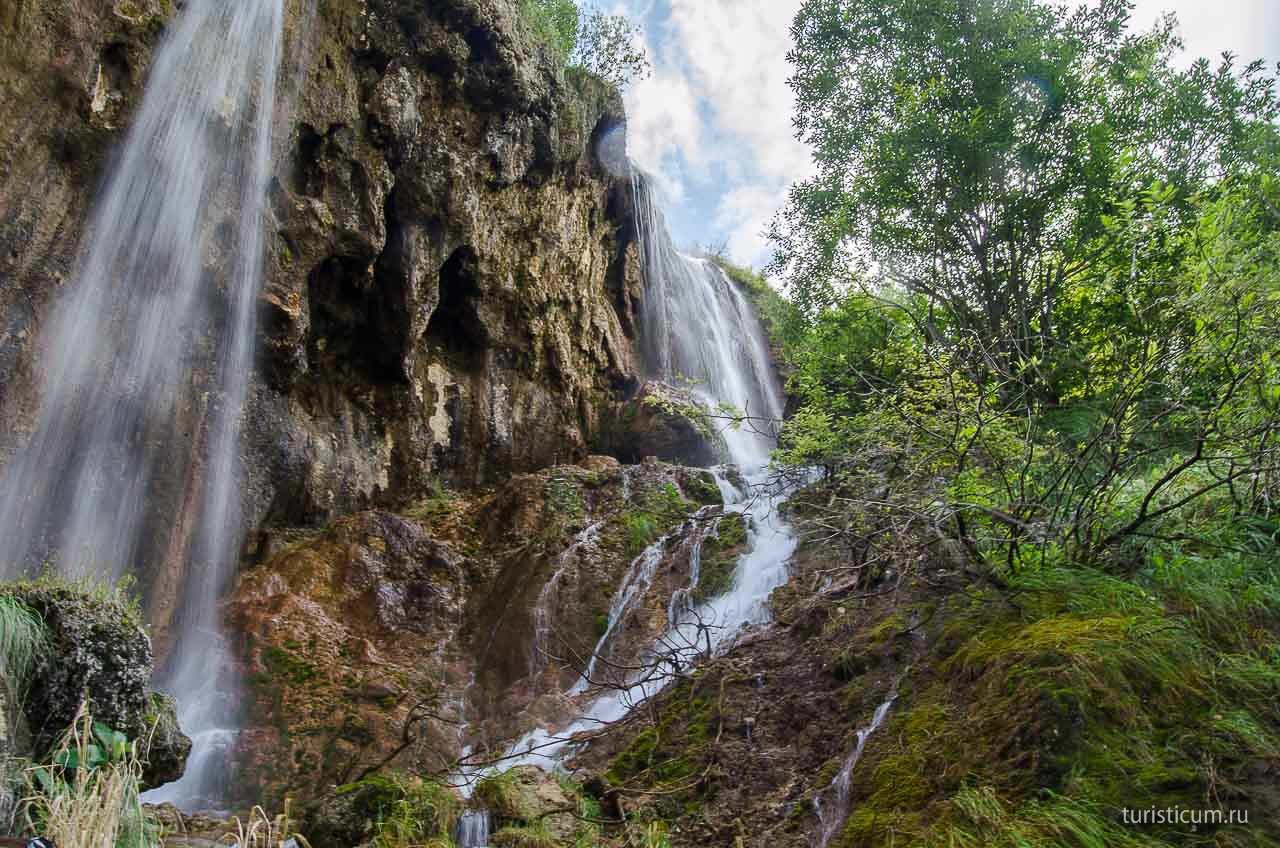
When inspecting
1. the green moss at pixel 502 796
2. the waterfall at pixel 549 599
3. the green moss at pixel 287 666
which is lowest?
the green moss at pixel 502 796

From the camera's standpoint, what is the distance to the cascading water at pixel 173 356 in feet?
24.2

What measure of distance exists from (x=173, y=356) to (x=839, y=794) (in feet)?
27.9

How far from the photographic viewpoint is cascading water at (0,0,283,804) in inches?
291

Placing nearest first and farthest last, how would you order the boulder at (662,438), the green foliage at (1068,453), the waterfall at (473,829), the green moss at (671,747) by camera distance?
the green foliage at (1068,453) → the waterfall at (473,829) → the green moss at (671,747) → the boulder at (662,438)

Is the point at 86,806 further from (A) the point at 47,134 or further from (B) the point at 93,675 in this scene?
(A) the point at 47,134

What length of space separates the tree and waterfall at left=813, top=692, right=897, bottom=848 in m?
5.62

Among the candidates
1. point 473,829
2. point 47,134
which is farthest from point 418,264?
point 473,829

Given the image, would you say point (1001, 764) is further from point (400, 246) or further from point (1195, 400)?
point (400, 246)

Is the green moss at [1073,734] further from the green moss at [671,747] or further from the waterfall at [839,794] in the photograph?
the green moss at [671,747]

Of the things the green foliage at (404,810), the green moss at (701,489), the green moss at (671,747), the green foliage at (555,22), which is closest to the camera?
the green foliage at (404,810)

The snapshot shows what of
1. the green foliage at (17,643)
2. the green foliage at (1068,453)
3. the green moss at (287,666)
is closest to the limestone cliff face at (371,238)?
the green moss at (287,666)

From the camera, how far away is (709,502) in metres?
11.2

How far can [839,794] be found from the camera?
3.91 metres

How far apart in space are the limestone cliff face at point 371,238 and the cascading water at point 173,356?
0.55 ft
